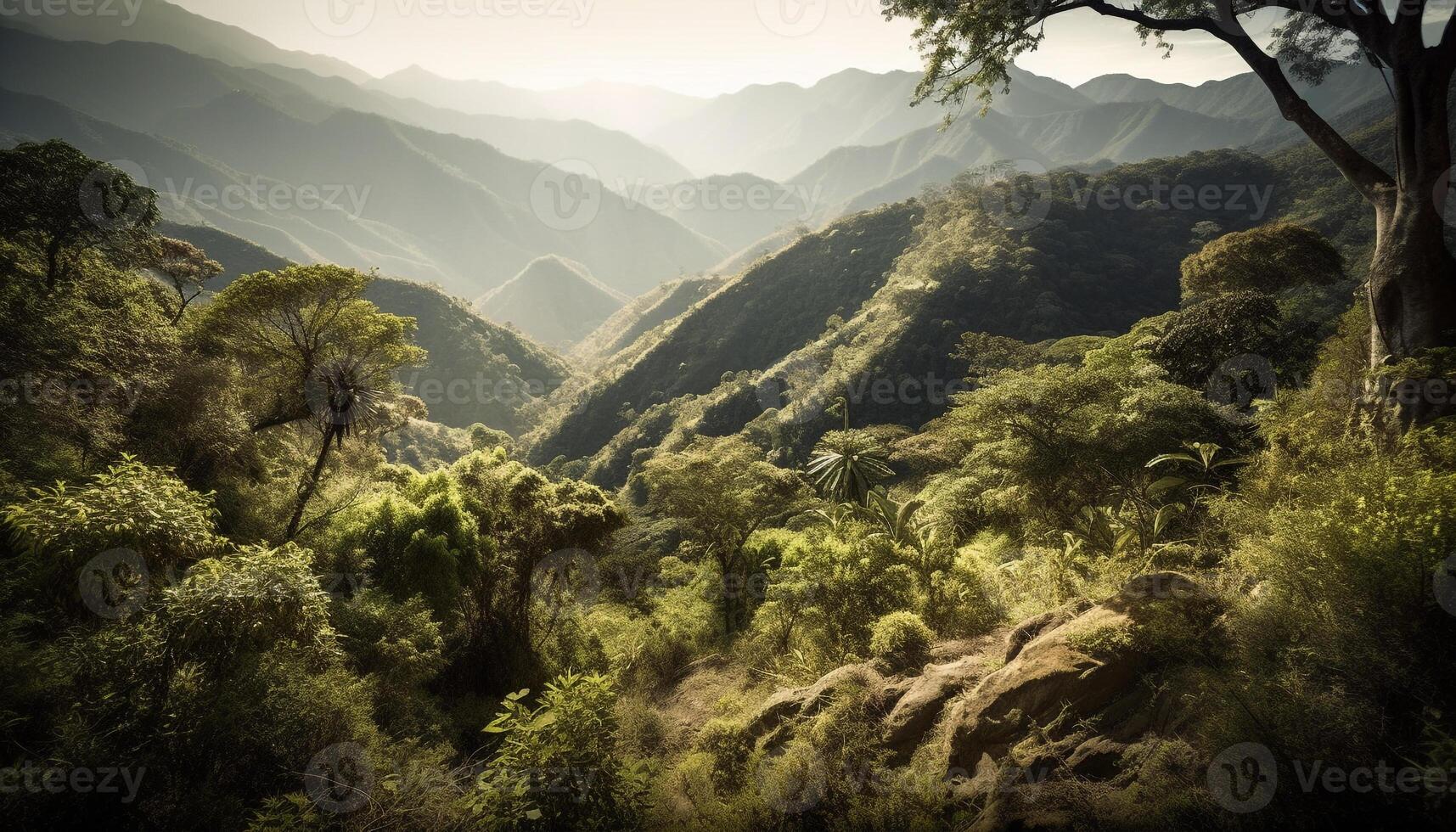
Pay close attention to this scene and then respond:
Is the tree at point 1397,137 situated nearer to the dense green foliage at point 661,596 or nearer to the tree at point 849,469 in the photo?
the dense green foliage at point 661,596

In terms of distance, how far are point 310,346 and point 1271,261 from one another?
1322 inches

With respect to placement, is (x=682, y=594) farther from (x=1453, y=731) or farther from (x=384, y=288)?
(x=384, y=288)

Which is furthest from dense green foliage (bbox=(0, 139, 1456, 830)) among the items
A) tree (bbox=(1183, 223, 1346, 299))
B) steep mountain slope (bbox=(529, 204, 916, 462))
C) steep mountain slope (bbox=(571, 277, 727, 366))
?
steep mountain slope (bbox=(571, 277, 727, 366))

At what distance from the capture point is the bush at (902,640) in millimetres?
7770

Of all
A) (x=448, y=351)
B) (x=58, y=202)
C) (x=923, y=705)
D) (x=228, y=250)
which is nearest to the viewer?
(x=923, y=705)

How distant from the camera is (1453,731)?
335cm

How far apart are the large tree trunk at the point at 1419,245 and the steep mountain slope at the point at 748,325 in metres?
78.8

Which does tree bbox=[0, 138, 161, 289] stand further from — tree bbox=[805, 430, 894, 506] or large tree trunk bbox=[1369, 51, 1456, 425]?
large tree trunk bbox=[1369, 51, 1456, 425]

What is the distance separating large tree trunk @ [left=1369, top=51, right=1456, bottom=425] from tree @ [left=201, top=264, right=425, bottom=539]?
1730cm

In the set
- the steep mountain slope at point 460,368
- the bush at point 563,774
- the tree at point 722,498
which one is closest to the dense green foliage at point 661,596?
the bush at point 563,774

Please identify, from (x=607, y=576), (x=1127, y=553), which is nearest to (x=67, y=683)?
(x=1127, y=553)

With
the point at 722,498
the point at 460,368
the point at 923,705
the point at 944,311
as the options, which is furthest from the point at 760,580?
the point at 460,368

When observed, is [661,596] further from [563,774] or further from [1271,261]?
[1271,261]

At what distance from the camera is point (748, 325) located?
92.2 m
